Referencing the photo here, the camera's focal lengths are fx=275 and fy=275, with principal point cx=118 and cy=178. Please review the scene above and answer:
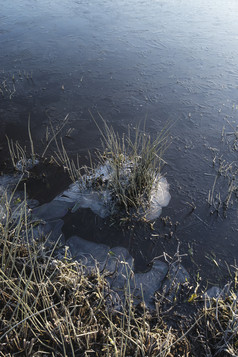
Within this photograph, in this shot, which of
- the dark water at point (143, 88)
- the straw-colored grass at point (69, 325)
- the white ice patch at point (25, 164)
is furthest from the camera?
the white ice patch at point (25, 164)

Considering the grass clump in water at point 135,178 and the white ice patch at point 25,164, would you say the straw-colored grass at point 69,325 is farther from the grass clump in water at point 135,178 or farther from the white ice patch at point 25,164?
the white ice patch at point 25,164

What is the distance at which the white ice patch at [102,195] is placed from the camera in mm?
3188

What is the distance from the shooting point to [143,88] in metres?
5.23

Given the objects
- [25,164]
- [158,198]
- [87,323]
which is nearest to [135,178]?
[158,198]

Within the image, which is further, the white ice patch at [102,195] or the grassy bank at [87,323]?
the white ice patch at [102,195]

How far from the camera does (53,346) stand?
6.03 ft

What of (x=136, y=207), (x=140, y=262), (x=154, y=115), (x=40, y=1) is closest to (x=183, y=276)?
(x=140, y=262)

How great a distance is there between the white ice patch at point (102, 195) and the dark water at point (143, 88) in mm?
111

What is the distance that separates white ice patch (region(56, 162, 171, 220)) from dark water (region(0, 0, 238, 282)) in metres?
0.11

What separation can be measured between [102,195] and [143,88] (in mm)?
2788

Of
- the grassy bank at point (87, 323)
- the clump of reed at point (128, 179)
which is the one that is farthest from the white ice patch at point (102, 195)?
the grassy bank at point (87, 323)

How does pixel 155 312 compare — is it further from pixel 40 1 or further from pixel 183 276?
pixel 40 1

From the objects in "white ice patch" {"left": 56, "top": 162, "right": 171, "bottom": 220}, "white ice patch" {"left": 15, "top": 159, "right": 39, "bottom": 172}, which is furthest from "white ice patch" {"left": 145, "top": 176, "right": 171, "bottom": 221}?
"white ice patch" {"left": 15, "top": 159, "right": 39, "bottom": 172}

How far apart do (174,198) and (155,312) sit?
55.5 inches
